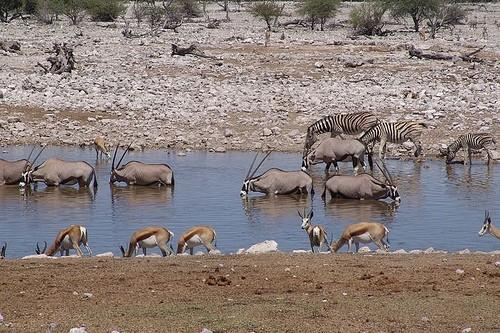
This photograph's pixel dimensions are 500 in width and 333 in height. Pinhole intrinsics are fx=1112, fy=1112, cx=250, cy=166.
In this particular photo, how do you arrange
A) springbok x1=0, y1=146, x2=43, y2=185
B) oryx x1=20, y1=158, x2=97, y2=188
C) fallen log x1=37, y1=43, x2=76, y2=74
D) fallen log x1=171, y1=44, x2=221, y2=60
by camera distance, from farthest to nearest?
fallen log x1=171, y1=44, x2=221, y2=60
fallen log x1=37, y1=43, x2=76, y2=74
springbok x1=0, y1=146, x2=43, y2=185
oryx x1=20, y1=158, x2=97, y2=188

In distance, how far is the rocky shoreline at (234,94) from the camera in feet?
75.6

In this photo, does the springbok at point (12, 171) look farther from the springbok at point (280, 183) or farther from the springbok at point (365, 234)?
the springbok at point (365, 234)

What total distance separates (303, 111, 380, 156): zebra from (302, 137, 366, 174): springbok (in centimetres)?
187

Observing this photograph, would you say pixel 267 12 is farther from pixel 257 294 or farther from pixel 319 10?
pixel 257 294

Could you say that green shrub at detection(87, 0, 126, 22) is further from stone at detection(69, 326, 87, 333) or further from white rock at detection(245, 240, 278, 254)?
stone at detection(69, 326, 87, 333)

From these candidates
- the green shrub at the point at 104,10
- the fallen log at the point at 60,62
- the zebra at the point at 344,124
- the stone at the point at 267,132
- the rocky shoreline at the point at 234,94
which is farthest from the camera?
the green shrub at the point at 104,10

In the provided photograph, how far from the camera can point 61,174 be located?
60.2 feet

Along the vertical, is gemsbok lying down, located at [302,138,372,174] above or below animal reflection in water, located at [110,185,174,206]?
above

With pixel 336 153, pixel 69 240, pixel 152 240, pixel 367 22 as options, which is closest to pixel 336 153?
pixel 336 153

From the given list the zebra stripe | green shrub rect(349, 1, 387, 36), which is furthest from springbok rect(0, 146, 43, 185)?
green shrub rect(349, 1, 387, 36)

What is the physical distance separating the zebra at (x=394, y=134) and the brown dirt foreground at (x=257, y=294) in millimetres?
10735

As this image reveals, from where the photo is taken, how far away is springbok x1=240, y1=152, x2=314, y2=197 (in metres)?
17.8

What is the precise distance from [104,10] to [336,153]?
34.3 m

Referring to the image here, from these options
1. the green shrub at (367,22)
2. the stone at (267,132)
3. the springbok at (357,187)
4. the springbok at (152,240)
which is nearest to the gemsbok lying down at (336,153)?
the springbok at (357,187)
